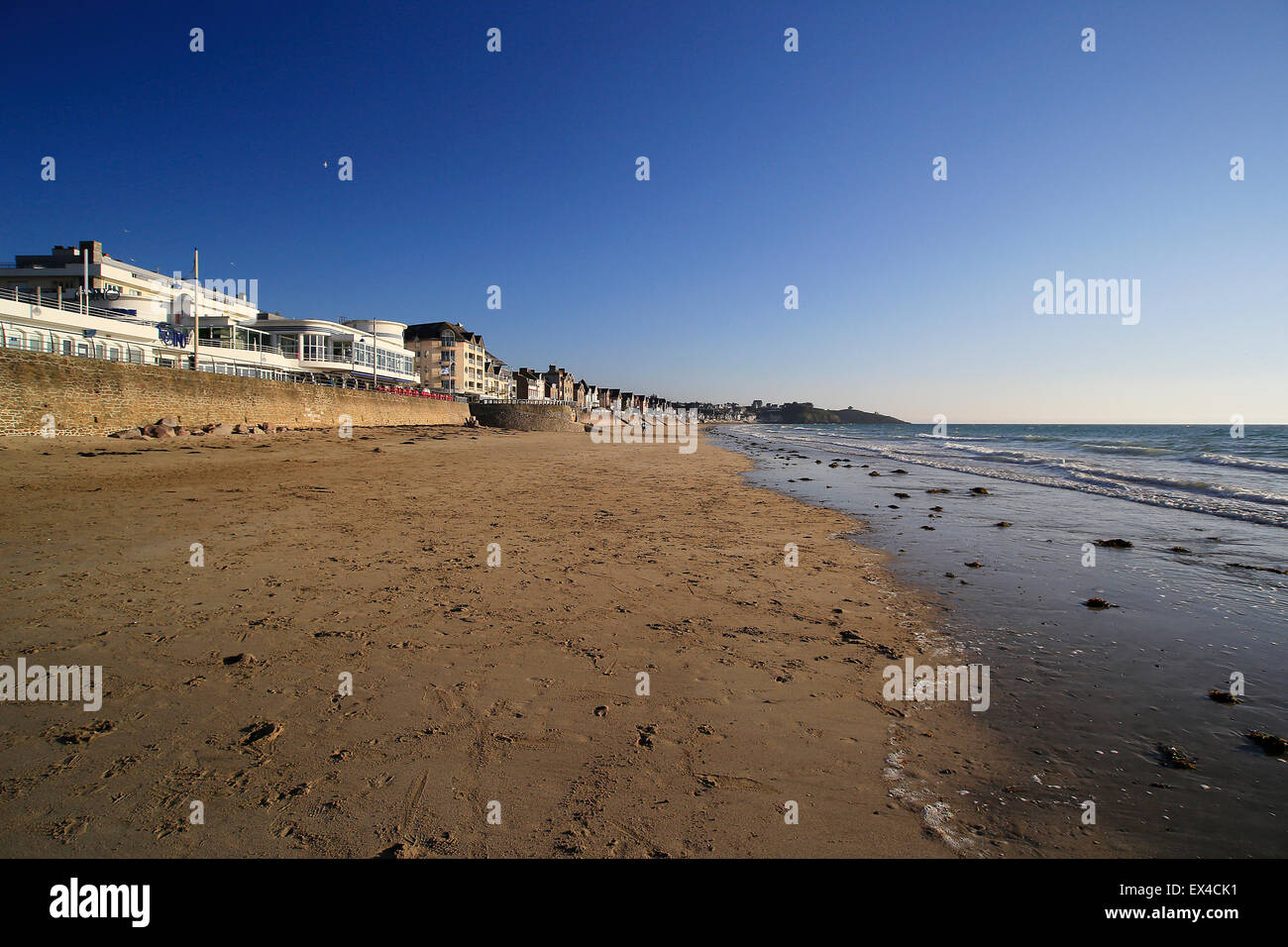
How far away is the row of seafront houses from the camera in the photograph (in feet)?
99.9

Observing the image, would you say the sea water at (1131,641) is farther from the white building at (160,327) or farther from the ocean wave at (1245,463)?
the white building at (160,327)

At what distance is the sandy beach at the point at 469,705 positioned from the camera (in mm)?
2824

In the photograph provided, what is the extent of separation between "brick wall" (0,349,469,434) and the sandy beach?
11.7 m

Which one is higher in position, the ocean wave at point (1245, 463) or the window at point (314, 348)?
the window at point (314, 348)

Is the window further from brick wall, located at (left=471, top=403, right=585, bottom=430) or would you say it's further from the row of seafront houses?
brick wall, located at (left=471, top=403, right=585, bottom=430)

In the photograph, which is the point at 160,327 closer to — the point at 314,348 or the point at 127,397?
the point at 314,348

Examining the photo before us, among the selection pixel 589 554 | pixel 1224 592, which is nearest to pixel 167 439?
pixel 589 554

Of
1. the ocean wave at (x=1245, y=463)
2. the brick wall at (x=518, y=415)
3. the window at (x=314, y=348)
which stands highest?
the window at (x=314, y=348)

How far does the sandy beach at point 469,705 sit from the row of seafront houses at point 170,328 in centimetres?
2229

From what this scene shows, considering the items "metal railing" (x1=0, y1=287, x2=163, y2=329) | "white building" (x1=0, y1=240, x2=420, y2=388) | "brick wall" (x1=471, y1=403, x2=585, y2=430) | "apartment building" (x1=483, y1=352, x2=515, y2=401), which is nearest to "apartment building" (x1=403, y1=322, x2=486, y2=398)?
"apartment building" (x1=483, y1=352, x2=515, y2=401)

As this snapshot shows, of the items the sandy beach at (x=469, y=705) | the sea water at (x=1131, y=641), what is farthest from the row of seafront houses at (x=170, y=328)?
the sea water at (x=1131, y=641)
